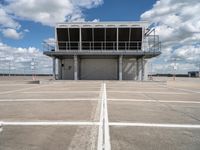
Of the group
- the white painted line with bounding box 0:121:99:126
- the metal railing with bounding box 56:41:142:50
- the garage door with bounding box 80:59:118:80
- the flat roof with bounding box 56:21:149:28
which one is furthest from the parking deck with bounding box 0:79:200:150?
the garage door with bounding box 80:59:118:80

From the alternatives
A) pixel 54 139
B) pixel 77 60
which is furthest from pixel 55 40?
pixel 54 139

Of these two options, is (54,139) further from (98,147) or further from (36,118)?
(36,118)

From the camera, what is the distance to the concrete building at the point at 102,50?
29.9 meters

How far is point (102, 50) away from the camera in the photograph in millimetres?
29750

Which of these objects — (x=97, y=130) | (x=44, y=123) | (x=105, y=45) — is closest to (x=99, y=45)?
(x=105, y=45)

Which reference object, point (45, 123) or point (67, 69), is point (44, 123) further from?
point (67, 69)

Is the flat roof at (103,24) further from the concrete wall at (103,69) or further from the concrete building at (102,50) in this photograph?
the concrete wall at (103,69)

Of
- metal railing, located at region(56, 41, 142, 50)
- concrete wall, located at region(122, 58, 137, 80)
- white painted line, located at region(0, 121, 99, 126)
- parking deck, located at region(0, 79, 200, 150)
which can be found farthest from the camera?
concrete wall, located at region(122, 58, 137, 80)

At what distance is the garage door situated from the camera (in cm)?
3266

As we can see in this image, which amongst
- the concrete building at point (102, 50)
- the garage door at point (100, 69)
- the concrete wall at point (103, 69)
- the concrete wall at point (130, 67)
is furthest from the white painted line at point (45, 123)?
the concrete wall at point (130, 67)

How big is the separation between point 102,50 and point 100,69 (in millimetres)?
3813

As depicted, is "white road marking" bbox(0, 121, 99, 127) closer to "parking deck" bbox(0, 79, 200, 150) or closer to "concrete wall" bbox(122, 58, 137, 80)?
"parking deck" bbox(0, 79, 200, 150)

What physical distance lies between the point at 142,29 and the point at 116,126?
26196mm

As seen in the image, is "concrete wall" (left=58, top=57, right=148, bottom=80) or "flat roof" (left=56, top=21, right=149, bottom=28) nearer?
"flat roof" (left=56, top=21, right=149, bottom=28)
